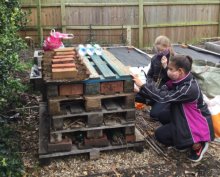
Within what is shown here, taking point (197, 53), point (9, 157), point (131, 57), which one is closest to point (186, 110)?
point (9, 157)

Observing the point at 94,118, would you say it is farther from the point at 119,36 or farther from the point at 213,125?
the point at 119,36

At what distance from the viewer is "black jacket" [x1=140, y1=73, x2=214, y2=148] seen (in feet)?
12.7

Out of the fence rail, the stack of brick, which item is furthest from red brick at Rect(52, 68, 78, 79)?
the fence rail

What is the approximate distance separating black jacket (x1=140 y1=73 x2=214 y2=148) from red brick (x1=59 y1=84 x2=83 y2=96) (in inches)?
29.2

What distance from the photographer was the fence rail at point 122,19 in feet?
36.8

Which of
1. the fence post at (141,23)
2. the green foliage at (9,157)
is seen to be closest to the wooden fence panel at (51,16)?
the fence post at (141,23)

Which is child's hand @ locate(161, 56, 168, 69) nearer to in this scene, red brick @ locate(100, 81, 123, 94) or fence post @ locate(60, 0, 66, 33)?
red brick @ locate(100, 81, 123, 94)

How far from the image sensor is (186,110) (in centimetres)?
394

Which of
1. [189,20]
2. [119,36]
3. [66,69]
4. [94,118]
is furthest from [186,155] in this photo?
[189,20]

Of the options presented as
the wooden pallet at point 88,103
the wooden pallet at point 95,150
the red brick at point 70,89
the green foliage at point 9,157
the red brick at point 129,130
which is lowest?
the wooden pallet at point 95,150

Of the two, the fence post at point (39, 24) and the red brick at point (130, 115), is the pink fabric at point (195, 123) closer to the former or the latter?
the red brick at point (130, 115)

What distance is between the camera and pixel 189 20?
12234 millimetres

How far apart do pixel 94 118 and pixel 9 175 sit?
1133 mm

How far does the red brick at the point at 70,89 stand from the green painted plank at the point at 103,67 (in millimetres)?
327
